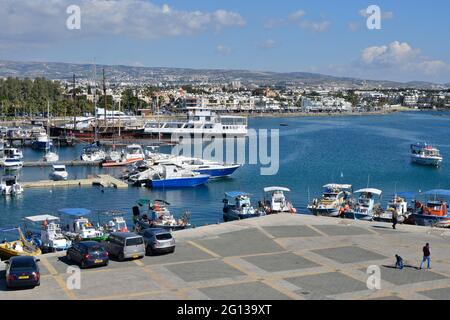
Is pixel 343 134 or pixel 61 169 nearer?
pixel 61 169

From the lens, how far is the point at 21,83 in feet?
481

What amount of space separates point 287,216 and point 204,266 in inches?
347

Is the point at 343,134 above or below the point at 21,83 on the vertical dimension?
below

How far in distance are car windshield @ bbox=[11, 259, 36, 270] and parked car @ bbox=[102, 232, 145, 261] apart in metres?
3.29

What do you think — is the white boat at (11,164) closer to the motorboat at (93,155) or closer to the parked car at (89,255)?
the motorboat at (93,155)

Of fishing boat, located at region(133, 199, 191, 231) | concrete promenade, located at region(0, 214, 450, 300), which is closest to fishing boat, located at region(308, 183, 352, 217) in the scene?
fishing boat, located at region(133, 199, 191, 231)

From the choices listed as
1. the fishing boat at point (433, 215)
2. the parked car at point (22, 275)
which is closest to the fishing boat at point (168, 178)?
the fishing boat at point (433, 215)

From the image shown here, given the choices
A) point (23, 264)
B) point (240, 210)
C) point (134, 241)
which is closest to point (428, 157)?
point (240, 210)

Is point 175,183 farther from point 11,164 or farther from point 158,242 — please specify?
point 158,242

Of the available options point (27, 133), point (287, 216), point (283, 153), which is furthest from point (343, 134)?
point (287, 216)

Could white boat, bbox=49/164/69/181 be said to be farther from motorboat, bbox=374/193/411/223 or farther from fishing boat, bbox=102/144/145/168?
motorboat, bbox=374/193/411/223

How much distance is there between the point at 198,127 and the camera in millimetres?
98062

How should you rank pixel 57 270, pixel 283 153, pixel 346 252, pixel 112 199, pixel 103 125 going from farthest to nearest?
pixel 103 125, pixel 283 153, pixel 112 199, pixel 346 252, pixel 57 270
